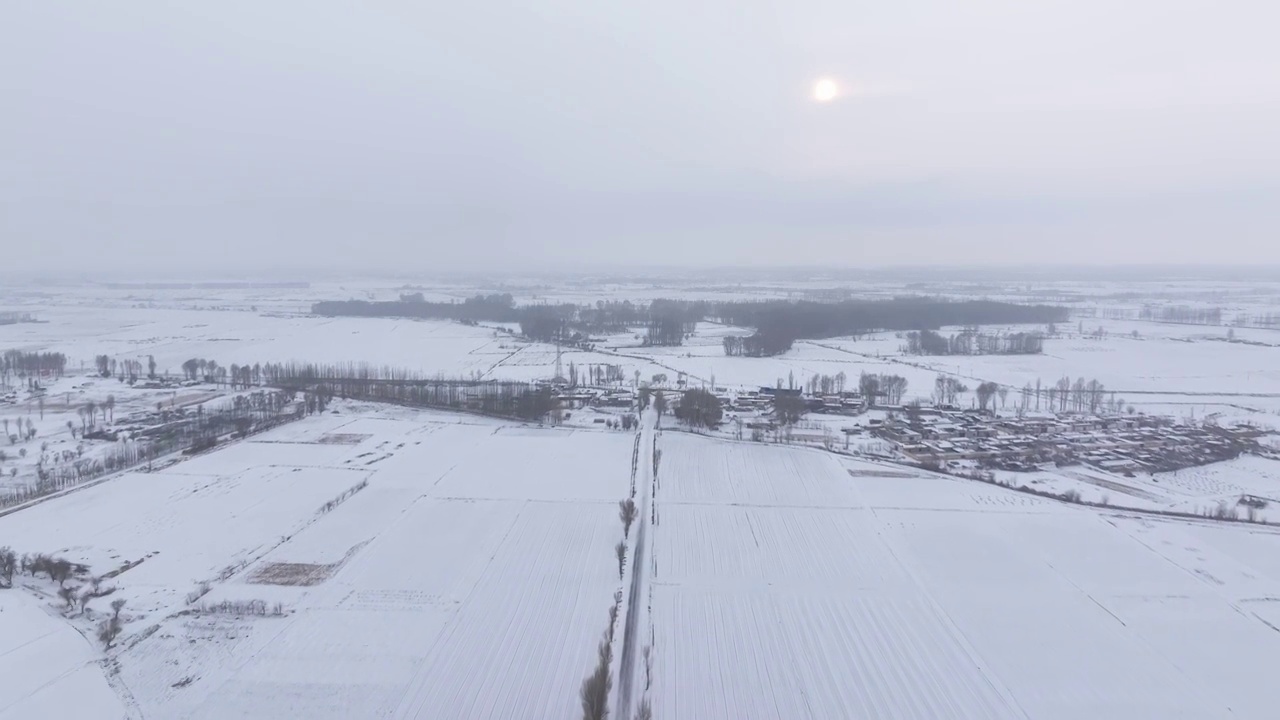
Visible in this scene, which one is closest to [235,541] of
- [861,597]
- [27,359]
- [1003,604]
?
[861,597]

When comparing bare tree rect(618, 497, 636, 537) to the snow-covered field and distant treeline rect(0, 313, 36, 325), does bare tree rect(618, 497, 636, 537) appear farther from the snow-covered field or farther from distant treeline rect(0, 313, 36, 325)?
distant treeline rect(0, 313, 36, 325)

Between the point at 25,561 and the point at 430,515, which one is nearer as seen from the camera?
the point at 25,561

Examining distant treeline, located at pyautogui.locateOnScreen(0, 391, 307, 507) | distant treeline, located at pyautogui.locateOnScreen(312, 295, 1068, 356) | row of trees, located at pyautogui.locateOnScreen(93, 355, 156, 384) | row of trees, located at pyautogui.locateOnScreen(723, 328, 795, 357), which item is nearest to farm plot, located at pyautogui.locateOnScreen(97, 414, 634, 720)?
distant treeline, located at pyautogui.locateOnScreen(0, 391, 307, 507)

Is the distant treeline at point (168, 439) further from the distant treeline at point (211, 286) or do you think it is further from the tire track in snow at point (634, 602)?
the distant treeline at point (211, 286)

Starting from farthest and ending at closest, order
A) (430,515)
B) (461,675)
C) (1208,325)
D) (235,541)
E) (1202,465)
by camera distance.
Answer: (1208,325) < (1202,465) < (430,515) < (235,541) < (461,675)

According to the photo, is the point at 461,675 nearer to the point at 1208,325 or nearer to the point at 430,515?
the point at 430,515

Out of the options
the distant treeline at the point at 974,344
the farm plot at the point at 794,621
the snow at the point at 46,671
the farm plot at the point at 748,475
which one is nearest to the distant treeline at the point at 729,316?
the distant treeline at the point at 974,344
